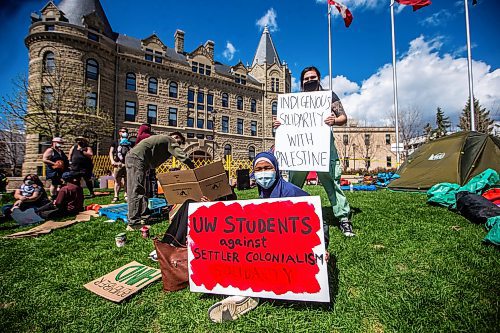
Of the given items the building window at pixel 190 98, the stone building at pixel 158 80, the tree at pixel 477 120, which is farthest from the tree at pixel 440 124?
the building window at pixel 190 98

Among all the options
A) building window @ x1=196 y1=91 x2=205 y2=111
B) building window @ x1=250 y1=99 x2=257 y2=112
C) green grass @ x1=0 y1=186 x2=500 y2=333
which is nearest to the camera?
green grass @ x1=0 y1=186 x2=500 y2=333

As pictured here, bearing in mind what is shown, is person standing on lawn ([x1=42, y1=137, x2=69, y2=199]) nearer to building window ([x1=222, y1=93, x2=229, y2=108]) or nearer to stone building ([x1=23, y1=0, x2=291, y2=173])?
stone building ([x1=23, y1=0, x2=291, y2=173])

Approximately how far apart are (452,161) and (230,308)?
8.62 meters

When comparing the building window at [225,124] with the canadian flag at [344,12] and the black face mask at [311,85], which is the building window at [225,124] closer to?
the canadian flag at [344,12]

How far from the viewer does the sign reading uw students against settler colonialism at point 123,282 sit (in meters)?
2.07

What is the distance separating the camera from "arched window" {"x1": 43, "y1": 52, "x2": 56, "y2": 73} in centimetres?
2088

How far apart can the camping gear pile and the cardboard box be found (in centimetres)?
377

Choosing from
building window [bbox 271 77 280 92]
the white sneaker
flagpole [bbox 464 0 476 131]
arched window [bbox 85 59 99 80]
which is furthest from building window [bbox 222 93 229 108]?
the white sneaker

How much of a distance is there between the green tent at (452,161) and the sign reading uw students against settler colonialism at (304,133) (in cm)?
598

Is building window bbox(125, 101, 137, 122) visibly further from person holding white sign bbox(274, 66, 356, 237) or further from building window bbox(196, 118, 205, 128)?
person holding white sign bbox(274, 66, 356, 237)

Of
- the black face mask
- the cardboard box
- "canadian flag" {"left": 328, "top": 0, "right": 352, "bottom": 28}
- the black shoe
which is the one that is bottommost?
the black shoe

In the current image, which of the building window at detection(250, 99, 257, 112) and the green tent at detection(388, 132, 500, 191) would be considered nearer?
the green tent at detection(388, 132, 500, 191)

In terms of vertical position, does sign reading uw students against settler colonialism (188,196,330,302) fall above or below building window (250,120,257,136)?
below

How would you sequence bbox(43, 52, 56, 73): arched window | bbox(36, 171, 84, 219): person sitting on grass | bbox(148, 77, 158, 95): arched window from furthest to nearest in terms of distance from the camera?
bbox(148, 77, 158, 95): arched window, bbox(43, 52, 56, 73): arched window, bbox(36, 171, 84, 219): person sitting on grass
